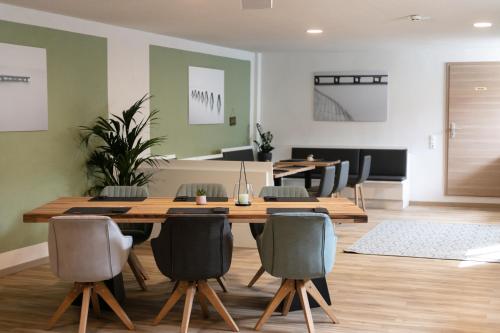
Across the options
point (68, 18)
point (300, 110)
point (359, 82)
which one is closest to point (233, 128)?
point (300, 110)

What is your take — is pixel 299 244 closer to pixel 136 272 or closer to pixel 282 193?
pixel 282 193

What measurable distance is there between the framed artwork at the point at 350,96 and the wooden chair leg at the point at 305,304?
21.8 ft

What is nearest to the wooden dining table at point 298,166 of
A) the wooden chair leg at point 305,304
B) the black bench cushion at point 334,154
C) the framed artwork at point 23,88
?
the black bench cushion at point 334,154

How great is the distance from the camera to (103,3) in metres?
6.16

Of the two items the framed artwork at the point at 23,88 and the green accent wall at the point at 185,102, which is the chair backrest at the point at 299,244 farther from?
the green accent wall at the point at 185,102

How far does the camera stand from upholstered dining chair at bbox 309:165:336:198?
26.2 ft

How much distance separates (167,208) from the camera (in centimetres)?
504

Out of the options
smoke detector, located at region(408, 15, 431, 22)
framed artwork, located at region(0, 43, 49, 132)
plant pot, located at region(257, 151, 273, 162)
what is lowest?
plant pot, located at region(257, 151, 273, 162)

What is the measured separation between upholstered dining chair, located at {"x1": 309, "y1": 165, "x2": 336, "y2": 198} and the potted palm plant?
193 cm

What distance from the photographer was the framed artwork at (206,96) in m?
9.42

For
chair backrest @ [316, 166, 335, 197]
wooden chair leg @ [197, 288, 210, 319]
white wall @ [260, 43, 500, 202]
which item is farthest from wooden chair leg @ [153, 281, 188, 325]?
white wall @ [260, 43, 500, 202]

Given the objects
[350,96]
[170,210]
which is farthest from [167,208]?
[350,96]

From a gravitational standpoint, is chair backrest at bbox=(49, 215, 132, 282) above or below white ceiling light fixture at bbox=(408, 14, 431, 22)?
below

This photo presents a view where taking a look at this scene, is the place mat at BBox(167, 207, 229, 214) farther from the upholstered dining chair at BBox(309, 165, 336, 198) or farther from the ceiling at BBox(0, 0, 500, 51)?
the upholstered dining chair at BBox(309, 165, 336, 198)
